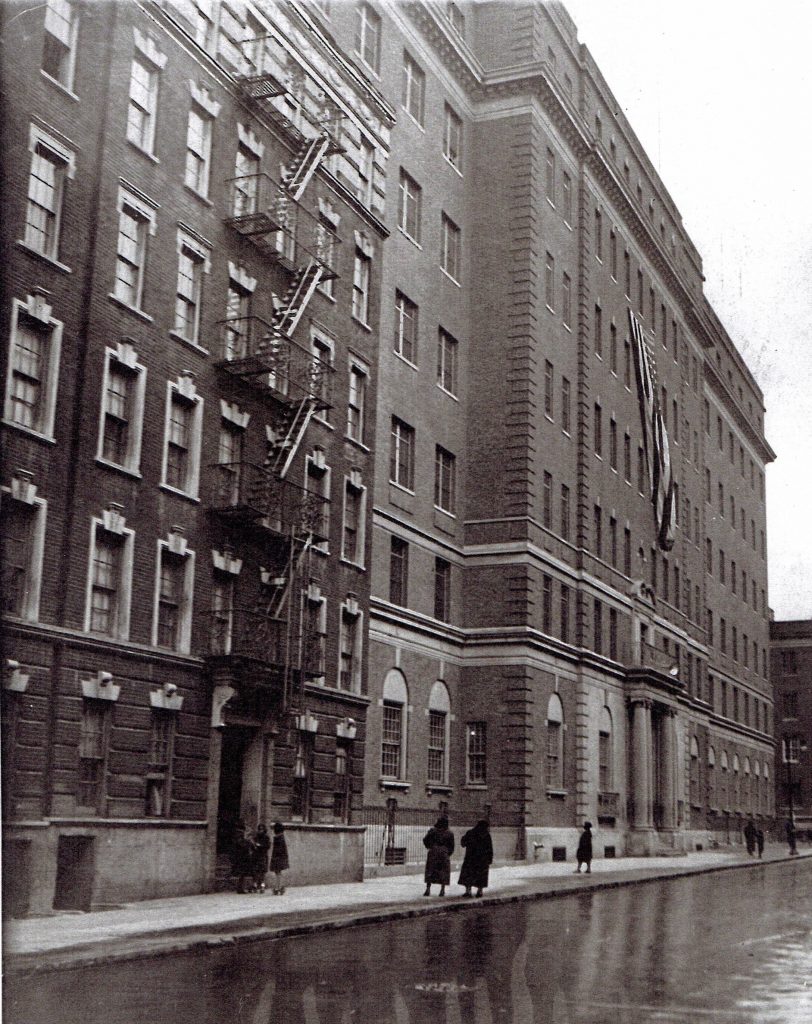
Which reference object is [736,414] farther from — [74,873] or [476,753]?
[74,873]

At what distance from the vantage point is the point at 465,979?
15047mm

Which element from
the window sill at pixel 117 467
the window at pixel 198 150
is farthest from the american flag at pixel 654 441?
the window sill at pixel 117 467

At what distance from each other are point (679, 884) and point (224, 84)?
82.1 feet

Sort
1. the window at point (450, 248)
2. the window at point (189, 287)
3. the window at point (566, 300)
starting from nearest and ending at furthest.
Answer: the window at point (189, 287) → the window at point (450, 248) → the window at point (566, 300)

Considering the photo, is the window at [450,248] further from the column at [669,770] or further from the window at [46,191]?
the window at [46,191]

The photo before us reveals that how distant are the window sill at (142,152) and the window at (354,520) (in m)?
11.3

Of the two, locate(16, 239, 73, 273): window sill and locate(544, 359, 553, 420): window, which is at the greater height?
locate(544, 359, 553, 420): window

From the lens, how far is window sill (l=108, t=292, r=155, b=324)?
2494cm

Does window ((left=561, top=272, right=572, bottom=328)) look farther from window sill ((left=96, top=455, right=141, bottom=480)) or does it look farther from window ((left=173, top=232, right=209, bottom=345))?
window sill ((left=96, top=455, right=141, bottom=480))

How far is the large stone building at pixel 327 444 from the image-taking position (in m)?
23.3

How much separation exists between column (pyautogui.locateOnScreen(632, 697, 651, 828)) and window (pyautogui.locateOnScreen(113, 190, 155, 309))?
35638 millimetres

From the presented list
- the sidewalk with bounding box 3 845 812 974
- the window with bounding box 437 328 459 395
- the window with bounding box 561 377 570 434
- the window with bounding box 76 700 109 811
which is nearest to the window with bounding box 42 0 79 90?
the window with bounding box 76 700 109 811

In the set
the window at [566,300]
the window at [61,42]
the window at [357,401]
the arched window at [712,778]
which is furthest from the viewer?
the arched window at [712,778]

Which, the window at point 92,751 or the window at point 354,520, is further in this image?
the window at point 354,520
